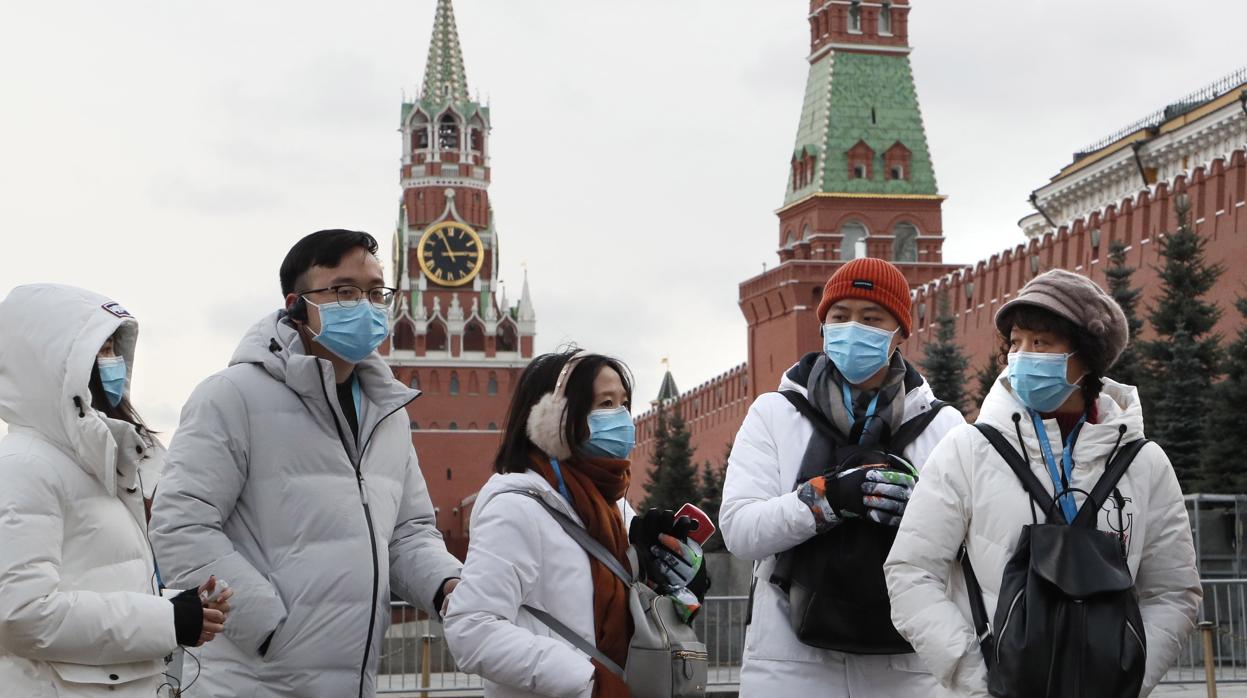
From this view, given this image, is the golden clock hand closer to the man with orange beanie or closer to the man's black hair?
the man with orange beanie

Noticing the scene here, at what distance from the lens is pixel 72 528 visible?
3299mm

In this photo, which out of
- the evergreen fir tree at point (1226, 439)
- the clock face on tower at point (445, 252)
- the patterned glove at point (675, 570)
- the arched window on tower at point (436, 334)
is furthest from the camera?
the clock face on tower at point (445, 252)

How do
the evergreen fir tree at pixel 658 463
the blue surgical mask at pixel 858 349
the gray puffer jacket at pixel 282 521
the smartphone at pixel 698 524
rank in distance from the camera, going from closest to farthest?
the gray puffer jacket at pixel 282 521 < the smartphone at pixel 698 524 < the blue surgical mask at pixel 858 349 < the evergreen fir tree at pixel 658 463

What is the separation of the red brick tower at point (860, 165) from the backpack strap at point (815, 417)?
3493cm

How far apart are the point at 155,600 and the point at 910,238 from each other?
37395mm

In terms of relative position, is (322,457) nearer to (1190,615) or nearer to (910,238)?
(1190,615)

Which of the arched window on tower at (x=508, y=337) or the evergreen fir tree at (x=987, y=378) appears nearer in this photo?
the evergreen fir tree at (x=987, y=378)

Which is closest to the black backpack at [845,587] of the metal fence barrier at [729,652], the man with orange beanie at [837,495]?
the man with orange beanie at [837,495]

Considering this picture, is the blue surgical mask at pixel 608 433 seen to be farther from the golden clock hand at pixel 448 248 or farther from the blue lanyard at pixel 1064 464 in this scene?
the golden clock hand at pixel 448 248

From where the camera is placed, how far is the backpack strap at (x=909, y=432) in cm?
394

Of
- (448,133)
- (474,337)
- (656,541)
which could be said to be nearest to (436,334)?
(474,337)

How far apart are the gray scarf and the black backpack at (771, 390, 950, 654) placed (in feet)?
0.28

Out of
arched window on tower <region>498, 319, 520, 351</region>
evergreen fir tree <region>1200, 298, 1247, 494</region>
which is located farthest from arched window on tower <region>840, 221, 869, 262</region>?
arched window on tower <region>498, 319, 520, 351</region>

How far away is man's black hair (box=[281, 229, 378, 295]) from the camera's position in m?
3.87
